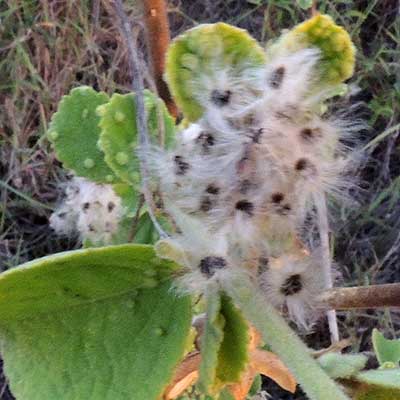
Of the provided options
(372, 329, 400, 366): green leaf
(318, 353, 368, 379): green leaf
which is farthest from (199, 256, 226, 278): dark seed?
(372, 329, 400, 366): green leaf

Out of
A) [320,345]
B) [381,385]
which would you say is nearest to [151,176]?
[381,385]

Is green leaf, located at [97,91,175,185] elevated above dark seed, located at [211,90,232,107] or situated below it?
below

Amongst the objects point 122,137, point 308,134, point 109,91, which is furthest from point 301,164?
point 109,91

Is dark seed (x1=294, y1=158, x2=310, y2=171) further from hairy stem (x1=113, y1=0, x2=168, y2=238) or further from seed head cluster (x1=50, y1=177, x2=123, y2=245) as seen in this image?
seed head cluster (x1=50, y1=177, x2=123, y2=245)

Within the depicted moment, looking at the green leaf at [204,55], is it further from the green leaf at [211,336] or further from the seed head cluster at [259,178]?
the green leaf at [211,336]

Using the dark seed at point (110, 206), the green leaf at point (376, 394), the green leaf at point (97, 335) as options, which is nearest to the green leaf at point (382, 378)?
the green leaf at point (376, 394)

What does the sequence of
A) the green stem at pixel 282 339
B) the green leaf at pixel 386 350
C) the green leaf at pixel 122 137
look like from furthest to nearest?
the green leaf at pixel 386 350, the green leaf at pixel 122 137, the green stem at pixel 282 339

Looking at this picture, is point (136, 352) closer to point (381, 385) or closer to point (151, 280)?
point (151, 280)
